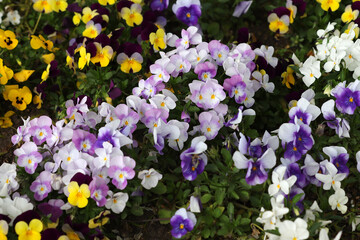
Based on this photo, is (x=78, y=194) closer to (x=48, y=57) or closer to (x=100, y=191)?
(x=100, y=191)

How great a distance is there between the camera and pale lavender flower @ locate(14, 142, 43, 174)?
8.45 feet

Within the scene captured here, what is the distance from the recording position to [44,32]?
3615 mm

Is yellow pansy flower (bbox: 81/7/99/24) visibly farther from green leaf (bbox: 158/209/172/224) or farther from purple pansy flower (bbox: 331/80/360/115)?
purple pansy flower (bbox: 331/80/360/115)

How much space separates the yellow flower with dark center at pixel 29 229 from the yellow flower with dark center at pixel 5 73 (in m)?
1.15

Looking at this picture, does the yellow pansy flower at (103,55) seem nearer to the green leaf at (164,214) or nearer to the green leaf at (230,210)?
the green leaf at (164,214)

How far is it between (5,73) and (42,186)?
2.97 ft

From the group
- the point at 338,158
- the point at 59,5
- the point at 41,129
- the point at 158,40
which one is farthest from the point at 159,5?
the point at 338,158

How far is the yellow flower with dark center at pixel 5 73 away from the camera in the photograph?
3.06 meters

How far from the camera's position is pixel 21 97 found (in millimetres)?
3217

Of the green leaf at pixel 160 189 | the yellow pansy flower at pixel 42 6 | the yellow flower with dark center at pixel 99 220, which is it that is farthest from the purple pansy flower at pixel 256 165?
the yellow pansy flower at pixel 42 6

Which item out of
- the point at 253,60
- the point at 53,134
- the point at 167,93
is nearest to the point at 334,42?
the point at 253,60

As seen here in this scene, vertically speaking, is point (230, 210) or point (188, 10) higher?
point (188, 10)

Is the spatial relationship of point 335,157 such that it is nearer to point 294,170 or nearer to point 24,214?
point 294,170

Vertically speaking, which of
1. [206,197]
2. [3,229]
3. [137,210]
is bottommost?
[137,210]
